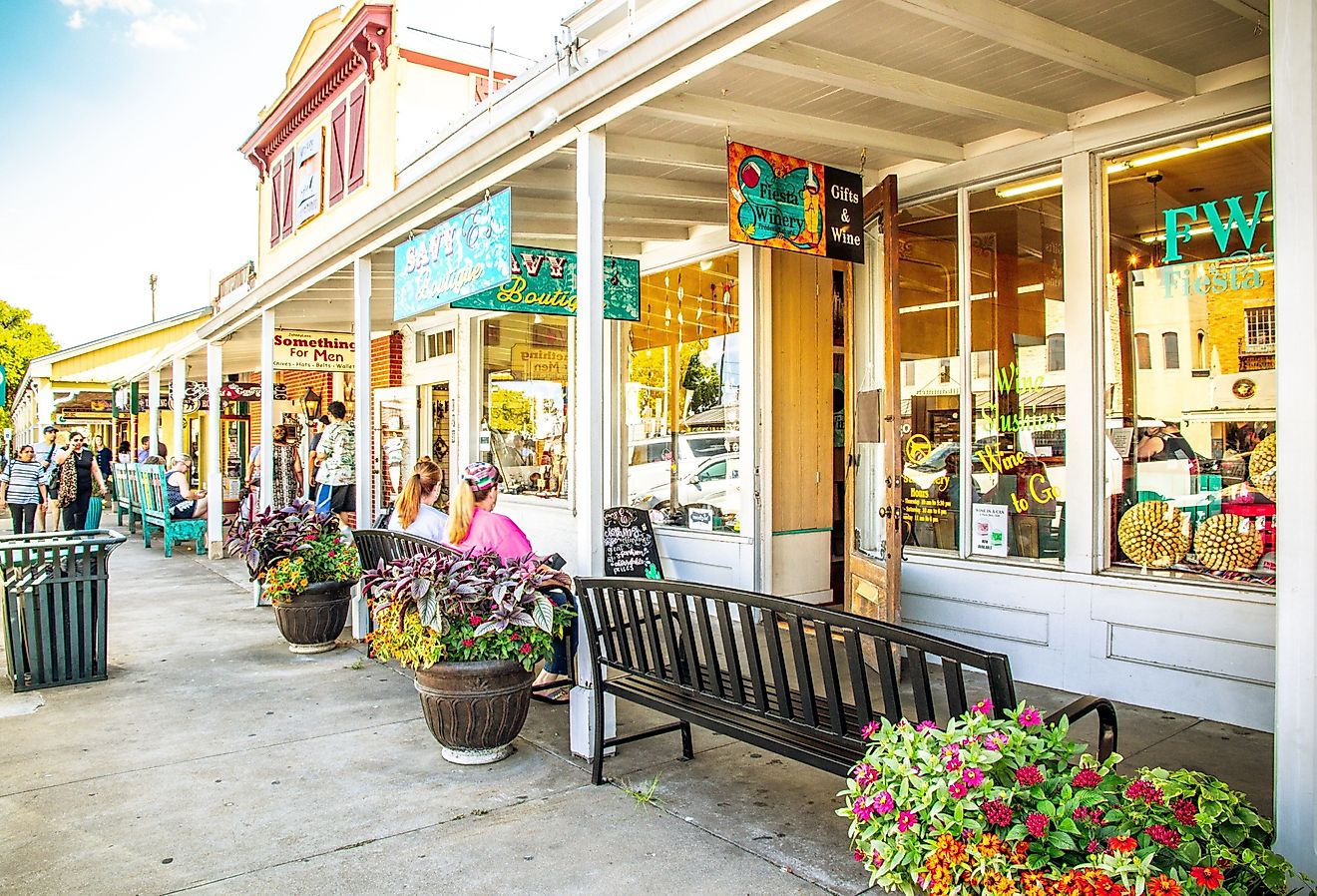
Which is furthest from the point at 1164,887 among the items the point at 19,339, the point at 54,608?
the point at 19,339

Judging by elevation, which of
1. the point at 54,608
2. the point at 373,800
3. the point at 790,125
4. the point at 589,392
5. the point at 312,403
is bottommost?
the point at 373,800

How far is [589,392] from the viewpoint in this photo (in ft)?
16.0

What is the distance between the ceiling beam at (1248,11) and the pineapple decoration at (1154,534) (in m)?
2.48

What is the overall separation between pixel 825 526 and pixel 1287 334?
589 centimetres

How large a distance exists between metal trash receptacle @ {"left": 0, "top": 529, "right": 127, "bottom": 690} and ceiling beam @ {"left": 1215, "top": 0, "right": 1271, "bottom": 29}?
22.6ft

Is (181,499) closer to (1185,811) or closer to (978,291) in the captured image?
(978,291)

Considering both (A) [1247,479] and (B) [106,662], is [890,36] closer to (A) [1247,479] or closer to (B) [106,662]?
(A) [1247,479]

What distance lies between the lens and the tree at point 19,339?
6281cm

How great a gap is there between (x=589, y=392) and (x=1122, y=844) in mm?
3264

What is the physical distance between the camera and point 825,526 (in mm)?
8281

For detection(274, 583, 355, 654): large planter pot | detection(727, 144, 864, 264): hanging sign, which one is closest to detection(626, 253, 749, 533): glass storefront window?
detection(727, 144, 864, 264): hanging sign

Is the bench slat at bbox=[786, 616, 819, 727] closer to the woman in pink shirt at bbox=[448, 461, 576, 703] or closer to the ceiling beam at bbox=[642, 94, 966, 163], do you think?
the woman in pink shirt at bbox=[448, 461, 576, 703]

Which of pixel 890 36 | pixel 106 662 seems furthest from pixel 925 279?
pixel 106 662

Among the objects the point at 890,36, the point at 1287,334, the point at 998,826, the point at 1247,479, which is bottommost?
the point at 998,826
